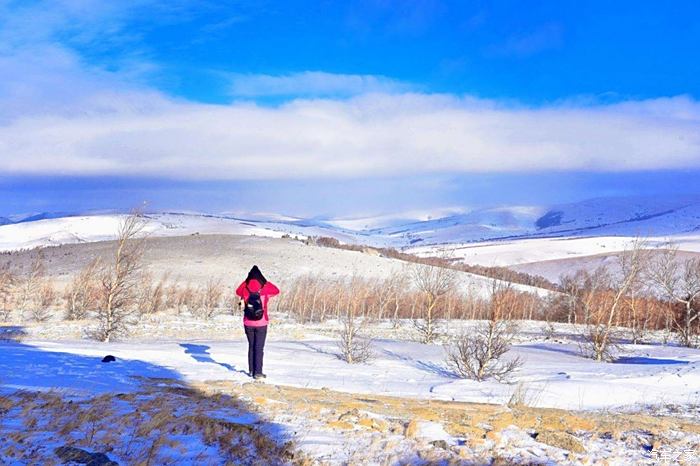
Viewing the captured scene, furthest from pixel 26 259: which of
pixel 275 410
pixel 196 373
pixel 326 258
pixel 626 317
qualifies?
pixel 275 410

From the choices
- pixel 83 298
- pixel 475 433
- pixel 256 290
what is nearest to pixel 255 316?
pixel 256 290

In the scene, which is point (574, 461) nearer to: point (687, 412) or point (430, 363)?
point (687, 412)

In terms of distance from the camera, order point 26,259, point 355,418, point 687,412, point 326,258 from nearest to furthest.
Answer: point 355,418 → point 687,412 → point 26,259 → point 326,258

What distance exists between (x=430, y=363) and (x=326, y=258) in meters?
58.6

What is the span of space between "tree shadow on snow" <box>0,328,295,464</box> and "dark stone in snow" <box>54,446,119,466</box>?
7 centimetres

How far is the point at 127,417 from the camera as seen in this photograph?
7.54m

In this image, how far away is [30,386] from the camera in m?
9.21

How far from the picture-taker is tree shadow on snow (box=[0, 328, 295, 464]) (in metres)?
6.52

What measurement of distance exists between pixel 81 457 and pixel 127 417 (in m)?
1.44

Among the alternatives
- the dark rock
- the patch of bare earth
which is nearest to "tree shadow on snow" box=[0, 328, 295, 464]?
the patch of bare earth

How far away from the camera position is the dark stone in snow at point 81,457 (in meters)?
6.02

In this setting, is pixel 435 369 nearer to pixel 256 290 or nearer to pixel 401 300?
pixel 256 290

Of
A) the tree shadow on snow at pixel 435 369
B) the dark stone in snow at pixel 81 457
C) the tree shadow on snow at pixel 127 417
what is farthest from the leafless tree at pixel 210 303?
the dark stone in snow at pixel 81 457

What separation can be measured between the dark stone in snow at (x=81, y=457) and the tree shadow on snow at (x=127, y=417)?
0.07 m
